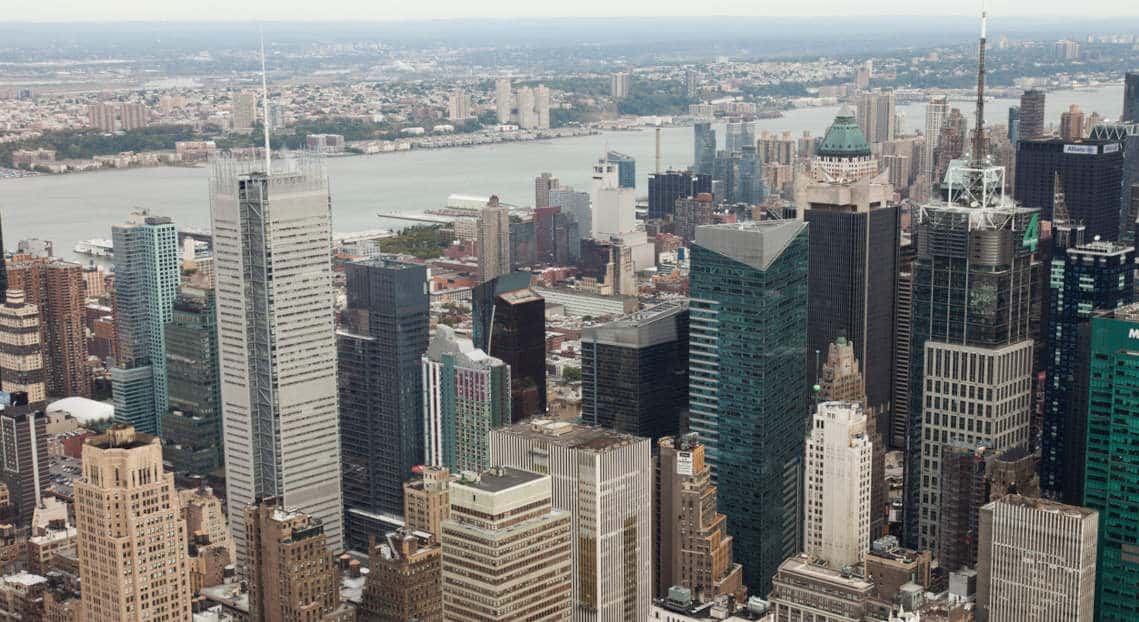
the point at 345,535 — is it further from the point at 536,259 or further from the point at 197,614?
the point at 536,259

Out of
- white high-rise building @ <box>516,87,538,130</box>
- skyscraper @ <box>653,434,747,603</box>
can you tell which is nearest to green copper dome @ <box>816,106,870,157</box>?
skyscraper @ <box>653,434,747,603</box>

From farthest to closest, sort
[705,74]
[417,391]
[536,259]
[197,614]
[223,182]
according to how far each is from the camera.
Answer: [705,74] < [536,259] < [417,391] < [223,182] < [197,614]

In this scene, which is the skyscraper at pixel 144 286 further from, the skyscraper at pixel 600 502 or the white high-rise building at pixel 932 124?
the white high-rise building at pixel 932 124

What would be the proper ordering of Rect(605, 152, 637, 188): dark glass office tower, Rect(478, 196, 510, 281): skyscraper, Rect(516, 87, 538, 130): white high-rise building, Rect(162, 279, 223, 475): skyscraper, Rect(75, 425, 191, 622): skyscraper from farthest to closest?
1. Rect(516, 87, 538, 130): white high-rise building
2. Rect(605, 152, 637, 188): dark glass office tower
3. Rect(478, 196, 510, 281): skyscraper
4. Rect(162, 279, 223, 475): skyscraper
5. Rect(75, 425, 191, 622): skyscraper

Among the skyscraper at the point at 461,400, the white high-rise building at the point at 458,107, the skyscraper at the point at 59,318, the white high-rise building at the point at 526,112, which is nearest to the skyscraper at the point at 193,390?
the skyscraper at the point at 461,400

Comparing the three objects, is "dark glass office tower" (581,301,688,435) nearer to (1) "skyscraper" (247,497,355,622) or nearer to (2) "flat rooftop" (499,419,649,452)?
(2) "flat rooftop" (499,419,649,452)

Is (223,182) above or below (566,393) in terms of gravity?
above

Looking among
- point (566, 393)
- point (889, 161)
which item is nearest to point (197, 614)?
point (566, 393)

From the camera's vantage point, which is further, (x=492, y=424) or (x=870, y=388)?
(x=870, y=388)
